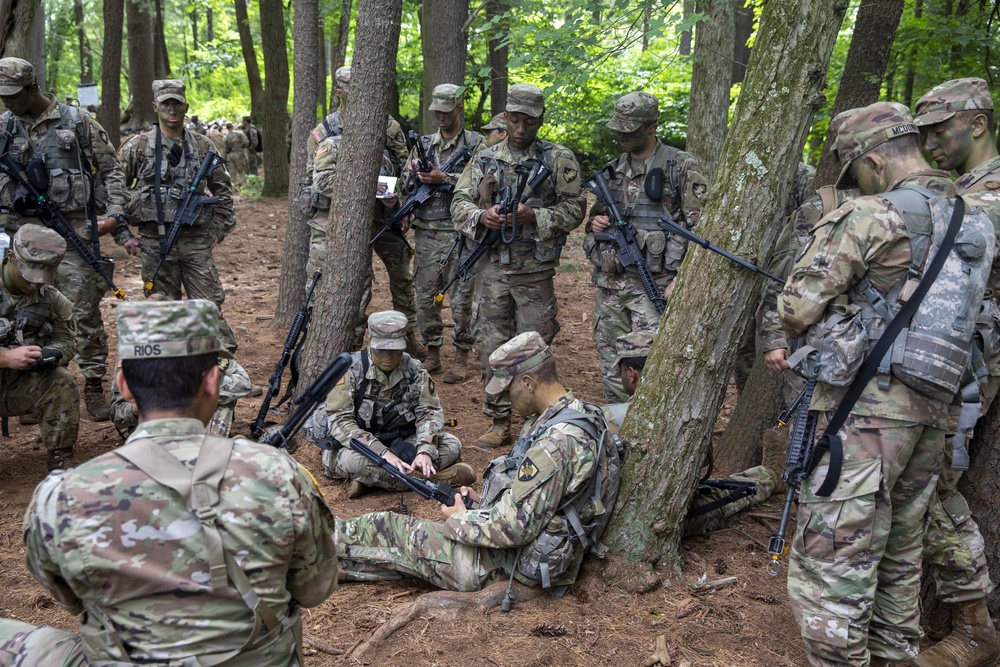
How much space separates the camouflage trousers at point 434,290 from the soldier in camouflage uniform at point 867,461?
433 cm

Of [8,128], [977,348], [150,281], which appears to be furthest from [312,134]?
[977,348]

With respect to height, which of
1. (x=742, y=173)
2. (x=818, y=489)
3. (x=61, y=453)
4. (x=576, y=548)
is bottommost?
(x=61, y=453)

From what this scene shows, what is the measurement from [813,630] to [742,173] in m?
2.12

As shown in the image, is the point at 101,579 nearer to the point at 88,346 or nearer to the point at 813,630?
the point at 813,630

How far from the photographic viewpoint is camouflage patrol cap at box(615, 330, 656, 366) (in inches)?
229

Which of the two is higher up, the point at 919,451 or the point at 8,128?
the point at 8,128

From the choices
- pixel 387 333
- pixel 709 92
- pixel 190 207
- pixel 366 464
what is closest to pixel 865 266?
pixel 387 333

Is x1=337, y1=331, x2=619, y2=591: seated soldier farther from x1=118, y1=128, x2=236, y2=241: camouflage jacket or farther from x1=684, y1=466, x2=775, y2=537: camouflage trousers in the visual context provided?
x1=118, y1=128, x2=236, y2=241: camouflage jacket

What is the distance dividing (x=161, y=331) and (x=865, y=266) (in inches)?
105

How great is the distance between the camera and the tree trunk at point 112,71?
14898mm

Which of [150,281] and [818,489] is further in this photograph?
[150,281]

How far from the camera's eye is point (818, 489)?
3357mm

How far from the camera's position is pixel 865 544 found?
3305 millimetres

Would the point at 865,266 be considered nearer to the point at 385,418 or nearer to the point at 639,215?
the point at 639,215
